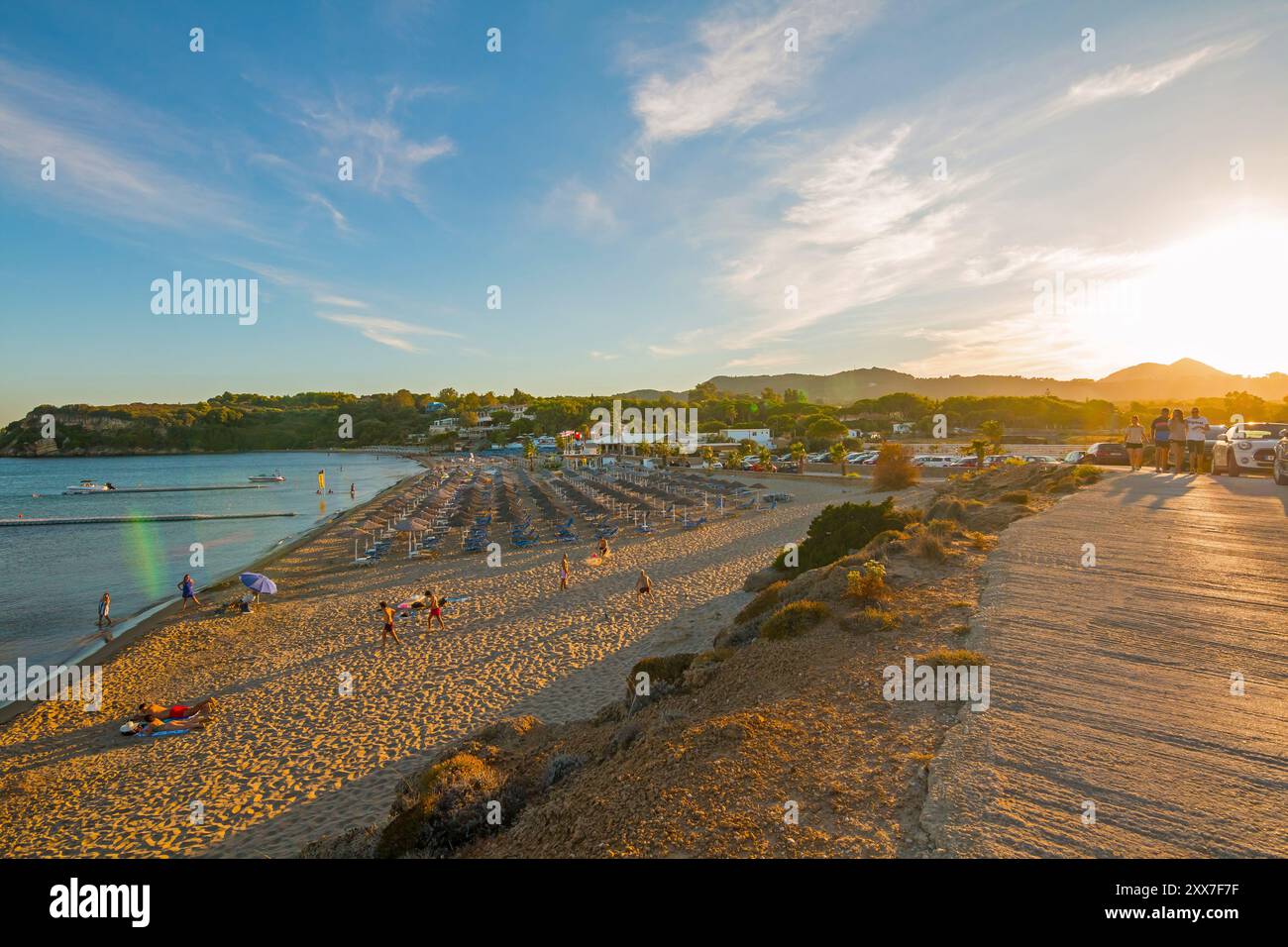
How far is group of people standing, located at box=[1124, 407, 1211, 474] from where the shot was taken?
557 inches

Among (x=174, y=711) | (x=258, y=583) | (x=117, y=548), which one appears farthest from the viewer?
(x=117, y=548)

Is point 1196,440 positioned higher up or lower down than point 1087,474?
higher up

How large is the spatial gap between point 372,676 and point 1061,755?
10.8 m

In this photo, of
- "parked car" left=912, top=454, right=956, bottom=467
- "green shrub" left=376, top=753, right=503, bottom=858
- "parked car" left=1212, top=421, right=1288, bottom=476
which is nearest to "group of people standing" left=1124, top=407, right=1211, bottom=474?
"parked car" left=1212, top=421, right=1288, bottom=476

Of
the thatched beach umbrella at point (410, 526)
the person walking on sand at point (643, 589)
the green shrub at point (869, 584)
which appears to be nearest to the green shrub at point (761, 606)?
the green shrub at point (869, 584)

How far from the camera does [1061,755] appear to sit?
136 inches

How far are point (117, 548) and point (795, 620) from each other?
110 ft

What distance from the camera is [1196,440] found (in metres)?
14.1

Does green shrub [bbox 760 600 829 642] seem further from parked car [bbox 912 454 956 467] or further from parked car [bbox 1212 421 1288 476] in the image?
parked car [bbox 912 454 956 467]

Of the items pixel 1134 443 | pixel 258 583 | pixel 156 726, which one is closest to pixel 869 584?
pixel 156 726

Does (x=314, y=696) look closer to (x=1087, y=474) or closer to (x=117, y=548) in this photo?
(x=1087, y=474)

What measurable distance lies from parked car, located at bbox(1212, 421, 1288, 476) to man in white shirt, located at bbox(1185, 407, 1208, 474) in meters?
0.65
